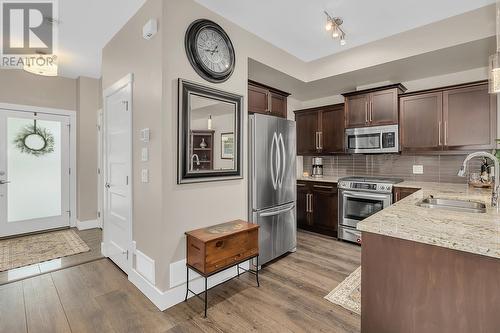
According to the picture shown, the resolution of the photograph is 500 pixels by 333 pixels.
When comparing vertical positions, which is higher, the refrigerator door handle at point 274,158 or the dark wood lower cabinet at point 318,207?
Answer: the refrigerator door handle at point 274,158

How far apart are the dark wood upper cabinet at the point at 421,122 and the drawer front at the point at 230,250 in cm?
270

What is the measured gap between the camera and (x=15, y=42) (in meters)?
3.17

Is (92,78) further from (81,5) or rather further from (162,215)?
(162,215)

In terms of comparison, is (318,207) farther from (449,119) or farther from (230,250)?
(230,250)

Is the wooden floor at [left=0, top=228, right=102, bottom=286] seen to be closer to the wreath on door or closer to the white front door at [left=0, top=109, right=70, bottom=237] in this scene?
the white front door at [left=0, top=109, right=70, bottom=237]

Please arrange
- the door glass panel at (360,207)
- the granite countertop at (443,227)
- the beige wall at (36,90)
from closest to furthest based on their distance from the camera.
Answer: the granite countertop at (443,227)
the door glass panel at (360,207)
the beige wall at (36,90)

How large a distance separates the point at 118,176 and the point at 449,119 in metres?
4.30

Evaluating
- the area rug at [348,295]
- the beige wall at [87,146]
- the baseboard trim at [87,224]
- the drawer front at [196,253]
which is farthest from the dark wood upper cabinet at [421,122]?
the baseboard trim at [87,224]

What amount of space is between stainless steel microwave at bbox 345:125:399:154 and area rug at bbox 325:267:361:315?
1949 mm

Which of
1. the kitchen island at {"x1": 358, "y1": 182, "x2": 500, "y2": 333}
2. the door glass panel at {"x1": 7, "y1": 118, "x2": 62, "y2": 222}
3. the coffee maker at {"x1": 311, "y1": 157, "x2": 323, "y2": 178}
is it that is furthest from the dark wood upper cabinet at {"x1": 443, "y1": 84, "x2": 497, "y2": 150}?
the door glass panel at {"x1": 7, "y1": 118, "x2": 62, "y2": 222}

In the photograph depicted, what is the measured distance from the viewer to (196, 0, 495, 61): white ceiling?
2.47 metres

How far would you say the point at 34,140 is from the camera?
420 cm

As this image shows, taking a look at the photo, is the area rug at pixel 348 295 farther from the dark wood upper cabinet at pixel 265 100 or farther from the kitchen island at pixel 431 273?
the dark wood upper cabinet at pixel 265 100

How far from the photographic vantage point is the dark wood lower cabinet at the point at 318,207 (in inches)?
158
